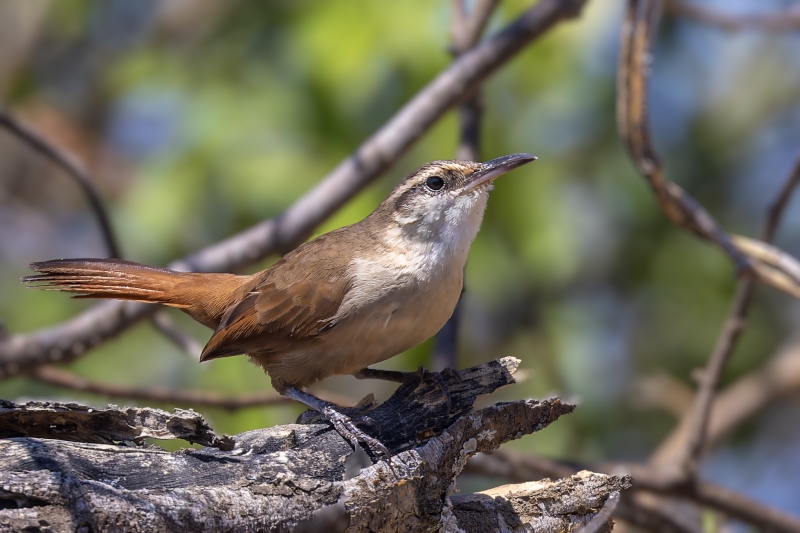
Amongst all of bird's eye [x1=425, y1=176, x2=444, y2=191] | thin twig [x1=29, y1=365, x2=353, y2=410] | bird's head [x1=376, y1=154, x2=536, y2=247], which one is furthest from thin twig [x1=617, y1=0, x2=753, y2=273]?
thin twig [x1=29, y1=365, x2=353, y2=410]

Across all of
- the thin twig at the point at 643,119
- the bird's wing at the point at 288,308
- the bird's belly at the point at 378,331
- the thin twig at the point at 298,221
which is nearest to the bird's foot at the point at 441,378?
the bird's belly at the point at 378,331

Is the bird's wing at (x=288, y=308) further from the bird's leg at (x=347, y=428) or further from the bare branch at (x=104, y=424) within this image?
the bare branch at (x=104, y=424)

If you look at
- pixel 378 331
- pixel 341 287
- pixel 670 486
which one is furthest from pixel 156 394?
pixel 670 486

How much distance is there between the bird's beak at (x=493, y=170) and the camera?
4.18m

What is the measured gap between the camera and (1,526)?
7.36 ft

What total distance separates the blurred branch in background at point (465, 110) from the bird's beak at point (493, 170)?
0.96 m

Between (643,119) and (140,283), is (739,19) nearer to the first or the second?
(643,119)

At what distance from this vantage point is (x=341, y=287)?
389 cm

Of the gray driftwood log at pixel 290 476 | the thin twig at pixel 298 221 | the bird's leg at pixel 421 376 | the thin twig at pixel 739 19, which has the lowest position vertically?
the gray driftwood log at pixel 290 476

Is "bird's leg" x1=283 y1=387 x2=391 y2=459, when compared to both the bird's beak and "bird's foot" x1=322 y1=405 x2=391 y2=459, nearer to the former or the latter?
"bird's foot" x1=322 y1=405 x2=391 y2=459

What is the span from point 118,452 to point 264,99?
3.92m

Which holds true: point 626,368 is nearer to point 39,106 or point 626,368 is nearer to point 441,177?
point 441,177

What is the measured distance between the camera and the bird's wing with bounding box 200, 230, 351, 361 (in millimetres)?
3879

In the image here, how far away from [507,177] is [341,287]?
2283mm
